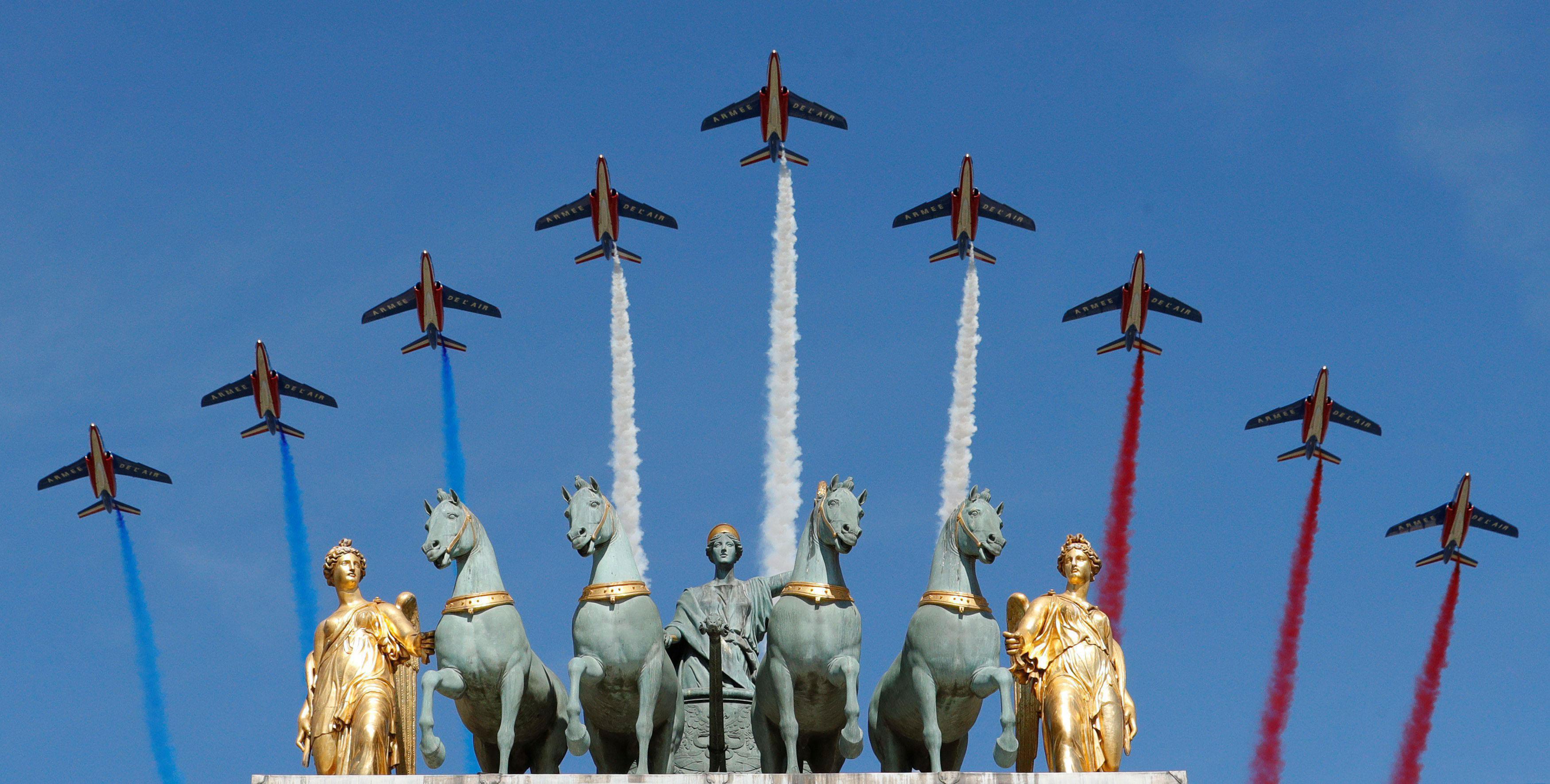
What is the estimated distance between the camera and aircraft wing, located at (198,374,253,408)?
87.4 m

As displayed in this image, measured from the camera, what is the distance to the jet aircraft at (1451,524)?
87500mm

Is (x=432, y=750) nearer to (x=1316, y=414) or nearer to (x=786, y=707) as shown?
(x=786, y=707)

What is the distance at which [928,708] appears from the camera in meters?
35.4

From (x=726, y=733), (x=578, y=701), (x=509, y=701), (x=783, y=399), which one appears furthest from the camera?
(x=783, y=399)

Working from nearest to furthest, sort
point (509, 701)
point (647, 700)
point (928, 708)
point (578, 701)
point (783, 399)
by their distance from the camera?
point (928, 708) < point (578, 701) < point (509, 701) < point (647, 700) < point (783, 399)

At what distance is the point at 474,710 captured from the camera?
36688 mm

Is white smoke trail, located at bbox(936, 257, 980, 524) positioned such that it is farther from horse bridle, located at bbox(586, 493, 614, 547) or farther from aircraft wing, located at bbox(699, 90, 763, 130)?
horse bridle, located at bbox(586, 493, 614, 547)

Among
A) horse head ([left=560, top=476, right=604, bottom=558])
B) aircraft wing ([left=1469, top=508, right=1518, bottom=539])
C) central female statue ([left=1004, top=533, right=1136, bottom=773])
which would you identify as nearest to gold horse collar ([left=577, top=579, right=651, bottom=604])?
horse head ([left=560, top=476, right=604, bottom=558])

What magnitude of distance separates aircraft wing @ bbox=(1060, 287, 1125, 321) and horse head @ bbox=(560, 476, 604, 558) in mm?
54696

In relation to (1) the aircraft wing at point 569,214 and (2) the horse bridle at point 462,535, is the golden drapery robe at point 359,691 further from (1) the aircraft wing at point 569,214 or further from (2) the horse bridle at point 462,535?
(1) the aircraft wing at point 569,214

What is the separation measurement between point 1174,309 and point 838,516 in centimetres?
5851

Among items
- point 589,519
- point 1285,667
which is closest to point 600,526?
point 589,519

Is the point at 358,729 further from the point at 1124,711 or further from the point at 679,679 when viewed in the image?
the point at 1124,711

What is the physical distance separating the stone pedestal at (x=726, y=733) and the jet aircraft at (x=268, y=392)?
47.2 m
